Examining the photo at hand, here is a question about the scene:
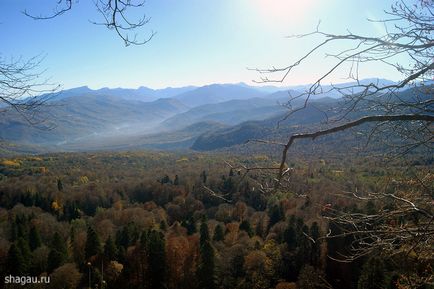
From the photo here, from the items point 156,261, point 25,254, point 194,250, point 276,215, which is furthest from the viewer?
point 276,215

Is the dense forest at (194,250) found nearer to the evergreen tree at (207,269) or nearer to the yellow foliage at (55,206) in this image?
the evergreen tree at (207,269)

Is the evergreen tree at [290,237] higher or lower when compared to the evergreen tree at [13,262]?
lower

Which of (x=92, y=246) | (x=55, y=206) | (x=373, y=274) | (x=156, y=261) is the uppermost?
(x=92, y=246)

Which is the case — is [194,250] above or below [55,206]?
below

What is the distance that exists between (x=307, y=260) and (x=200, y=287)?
899 cm

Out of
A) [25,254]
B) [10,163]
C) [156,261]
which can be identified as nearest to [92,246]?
[25,254]

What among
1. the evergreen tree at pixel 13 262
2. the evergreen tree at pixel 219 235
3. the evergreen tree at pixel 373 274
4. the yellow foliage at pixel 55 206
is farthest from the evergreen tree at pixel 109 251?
the yellow foliage at pixel 55 206

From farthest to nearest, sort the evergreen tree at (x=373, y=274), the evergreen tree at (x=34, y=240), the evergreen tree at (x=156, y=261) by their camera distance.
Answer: the evergreen tree at (x=34, y=240) < the evergreen tree at (x=156, y=261) < the evergreen tree at (x=373, y=274)

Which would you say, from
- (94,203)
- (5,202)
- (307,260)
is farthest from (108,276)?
(5,202)

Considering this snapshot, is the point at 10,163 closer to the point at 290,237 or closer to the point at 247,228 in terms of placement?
the point at 247,228

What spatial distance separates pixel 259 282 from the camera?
28.2 m

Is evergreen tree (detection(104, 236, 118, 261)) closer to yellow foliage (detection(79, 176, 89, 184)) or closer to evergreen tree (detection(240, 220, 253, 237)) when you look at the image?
evergreen tree (detection(240, 220, 253, 237))

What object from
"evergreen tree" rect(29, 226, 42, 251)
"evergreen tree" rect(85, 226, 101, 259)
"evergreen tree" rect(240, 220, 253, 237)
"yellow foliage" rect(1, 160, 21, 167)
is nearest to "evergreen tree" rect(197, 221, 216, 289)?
"evergreen tree" rect(85, 226, 101, 259)

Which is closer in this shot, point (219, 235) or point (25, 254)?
point (25, 254)
